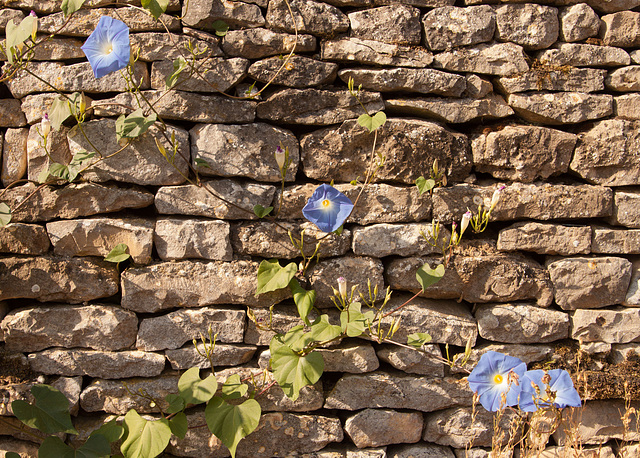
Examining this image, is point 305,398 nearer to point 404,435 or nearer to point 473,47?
point 404,435

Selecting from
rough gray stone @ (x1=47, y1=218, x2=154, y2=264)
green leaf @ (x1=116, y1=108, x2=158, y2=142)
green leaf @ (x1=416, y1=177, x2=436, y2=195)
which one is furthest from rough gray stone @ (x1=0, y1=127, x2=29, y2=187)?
green leaf @ (x1=416, y1=177, x2=436, y2=195)

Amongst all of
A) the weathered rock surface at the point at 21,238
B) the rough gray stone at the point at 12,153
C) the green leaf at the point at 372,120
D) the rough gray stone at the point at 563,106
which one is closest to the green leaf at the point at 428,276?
the green leaf at the point at 372,120

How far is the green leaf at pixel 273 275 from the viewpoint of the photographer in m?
2.01

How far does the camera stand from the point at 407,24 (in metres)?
2.20

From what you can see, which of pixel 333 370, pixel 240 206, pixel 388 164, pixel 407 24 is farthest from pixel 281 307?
pixel 407 24

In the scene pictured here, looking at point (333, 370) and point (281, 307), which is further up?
Answer: point (281, 307)

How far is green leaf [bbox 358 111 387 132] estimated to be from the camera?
207 centimetres

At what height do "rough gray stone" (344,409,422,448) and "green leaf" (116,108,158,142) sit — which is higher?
"green leaf" (116,108,158,142)

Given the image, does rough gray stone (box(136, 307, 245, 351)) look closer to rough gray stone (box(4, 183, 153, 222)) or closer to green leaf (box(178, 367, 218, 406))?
green leaf (box(178, 367, 218, 406))

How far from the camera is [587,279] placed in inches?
88.8

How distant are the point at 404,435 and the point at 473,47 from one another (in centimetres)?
189

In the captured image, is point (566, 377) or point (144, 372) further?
point (144, 372)

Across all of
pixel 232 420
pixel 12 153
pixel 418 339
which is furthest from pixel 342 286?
pixel 12 153

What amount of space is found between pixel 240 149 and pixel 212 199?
0.26 metres
